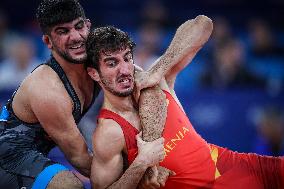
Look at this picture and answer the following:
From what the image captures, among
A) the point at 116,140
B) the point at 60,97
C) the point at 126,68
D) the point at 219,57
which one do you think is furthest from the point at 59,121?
the point at 219,57

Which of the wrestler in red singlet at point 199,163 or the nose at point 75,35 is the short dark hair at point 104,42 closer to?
the nose at point 75,35

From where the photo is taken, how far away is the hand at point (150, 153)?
500 cm

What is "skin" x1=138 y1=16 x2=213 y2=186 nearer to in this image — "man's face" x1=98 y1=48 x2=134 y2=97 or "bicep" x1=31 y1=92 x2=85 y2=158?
"man's face" x1=98 y1=48 x2=134 y2=97

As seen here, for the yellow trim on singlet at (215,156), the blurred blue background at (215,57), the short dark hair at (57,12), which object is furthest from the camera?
the blurred blue background at (215,57)

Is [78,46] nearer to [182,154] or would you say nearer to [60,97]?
[60,97]

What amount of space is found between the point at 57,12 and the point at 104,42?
0.48m

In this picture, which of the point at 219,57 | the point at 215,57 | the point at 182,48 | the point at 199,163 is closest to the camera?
the point at 199,163

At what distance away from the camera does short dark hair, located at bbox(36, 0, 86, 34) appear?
5.39 meters

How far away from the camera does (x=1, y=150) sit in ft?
18.1

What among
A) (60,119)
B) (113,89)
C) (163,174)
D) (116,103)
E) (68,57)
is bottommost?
(163,174)

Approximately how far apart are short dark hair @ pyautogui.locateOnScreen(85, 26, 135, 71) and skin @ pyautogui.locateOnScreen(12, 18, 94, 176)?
0.46 ft

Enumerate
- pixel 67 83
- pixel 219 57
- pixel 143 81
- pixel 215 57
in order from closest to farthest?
pixel 143 81, pixel 67 83, pixel 219 57, pixel 215 57

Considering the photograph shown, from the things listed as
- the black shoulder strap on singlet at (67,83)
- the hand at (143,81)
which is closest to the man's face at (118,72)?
the hand at (143,81)

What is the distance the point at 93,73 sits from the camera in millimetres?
5340
